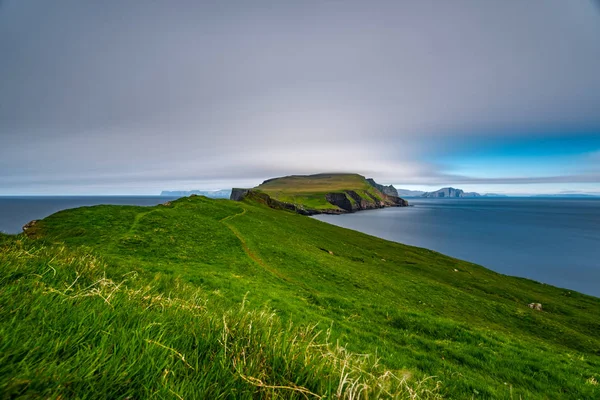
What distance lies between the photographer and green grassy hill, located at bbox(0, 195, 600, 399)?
67.2 inches

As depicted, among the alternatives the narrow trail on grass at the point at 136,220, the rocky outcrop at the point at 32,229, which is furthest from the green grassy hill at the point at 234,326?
the rocky outcrop at the point at 32,229

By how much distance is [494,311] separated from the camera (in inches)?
988

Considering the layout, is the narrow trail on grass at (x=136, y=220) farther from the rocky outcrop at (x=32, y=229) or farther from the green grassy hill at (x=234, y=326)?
the rocky outcrop at (x=32, y=229)

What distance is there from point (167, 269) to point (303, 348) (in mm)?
16561

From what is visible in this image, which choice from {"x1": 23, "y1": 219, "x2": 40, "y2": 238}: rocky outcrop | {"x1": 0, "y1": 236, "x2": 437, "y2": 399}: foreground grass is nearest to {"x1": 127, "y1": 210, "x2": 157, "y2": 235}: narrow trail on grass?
{"x1": 23, "y1": 219, "x2": 40, "y2": 238}: rocky outcrop

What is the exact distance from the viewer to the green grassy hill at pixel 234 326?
67.2 inches

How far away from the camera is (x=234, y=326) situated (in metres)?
2.68

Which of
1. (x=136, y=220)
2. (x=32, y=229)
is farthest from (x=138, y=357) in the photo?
(x=136, y=220)

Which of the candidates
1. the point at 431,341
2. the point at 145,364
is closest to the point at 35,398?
the point at 145,364

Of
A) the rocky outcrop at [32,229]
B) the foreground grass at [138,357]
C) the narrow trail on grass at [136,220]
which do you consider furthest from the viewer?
the narrow trail on grass at [136,220]

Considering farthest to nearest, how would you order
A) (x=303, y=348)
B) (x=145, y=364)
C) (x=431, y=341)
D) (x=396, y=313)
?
(x=396, y=313) < (x=431, y=341) < (x=303, y=348) < (x=145, y=364)

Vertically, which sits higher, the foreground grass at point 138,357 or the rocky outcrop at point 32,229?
the foreground grass at point 138,357

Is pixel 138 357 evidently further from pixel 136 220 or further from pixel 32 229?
pixel 136 220

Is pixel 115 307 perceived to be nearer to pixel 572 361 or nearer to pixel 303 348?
pixel 303 348
